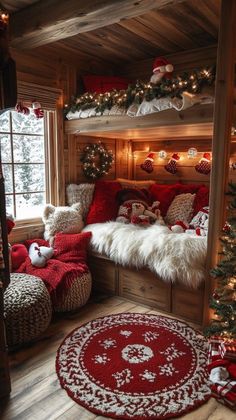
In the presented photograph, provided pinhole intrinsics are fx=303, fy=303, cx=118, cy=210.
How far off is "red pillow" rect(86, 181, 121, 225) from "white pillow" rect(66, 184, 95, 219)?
6 cm

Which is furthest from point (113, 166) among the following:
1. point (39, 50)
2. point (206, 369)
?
point (206, 369)

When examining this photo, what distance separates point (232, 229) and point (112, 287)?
4.83ft

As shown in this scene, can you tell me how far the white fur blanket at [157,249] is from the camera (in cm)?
238

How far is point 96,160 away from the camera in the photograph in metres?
3.75

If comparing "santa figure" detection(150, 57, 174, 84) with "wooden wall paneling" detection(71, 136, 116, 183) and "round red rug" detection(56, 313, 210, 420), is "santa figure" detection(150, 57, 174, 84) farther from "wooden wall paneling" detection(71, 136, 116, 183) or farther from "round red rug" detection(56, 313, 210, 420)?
"round red rug" detection(56, 313, 210, 420)

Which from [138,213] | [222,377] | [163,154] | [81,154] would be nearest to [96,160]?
[81,154]

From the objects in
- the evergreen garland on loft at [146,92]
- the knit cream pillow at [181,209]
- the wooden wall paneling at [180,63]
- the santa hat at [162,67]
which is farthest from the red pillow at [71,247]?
the wooden wall paneling at [180,63]

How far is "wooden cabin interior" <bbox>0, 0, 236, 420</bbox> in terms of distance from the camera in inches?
76.0

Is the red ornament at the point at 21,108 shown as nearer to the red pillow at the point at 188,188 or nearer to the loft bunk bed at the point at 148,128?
the loft bunk bed at the point at 148,128

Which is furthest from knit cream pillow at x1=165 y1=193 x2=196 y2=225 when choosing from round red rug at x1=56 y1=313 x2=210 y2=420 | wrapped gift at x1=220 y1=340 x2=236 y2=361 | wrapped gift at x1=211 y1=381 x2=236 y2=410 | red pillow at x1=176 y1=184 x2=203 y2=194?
wrapped gift at x1=211 y1=381 x2=236 y2=410

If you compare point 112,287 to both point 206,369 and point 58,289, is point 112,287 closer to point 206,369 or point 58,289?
point 58,289

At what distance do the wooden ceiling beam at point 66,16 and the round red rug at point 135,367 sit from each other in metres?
2.28

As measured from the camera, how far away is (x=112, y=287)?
9.87ft

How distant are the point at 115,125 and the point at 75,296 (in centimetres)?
162
